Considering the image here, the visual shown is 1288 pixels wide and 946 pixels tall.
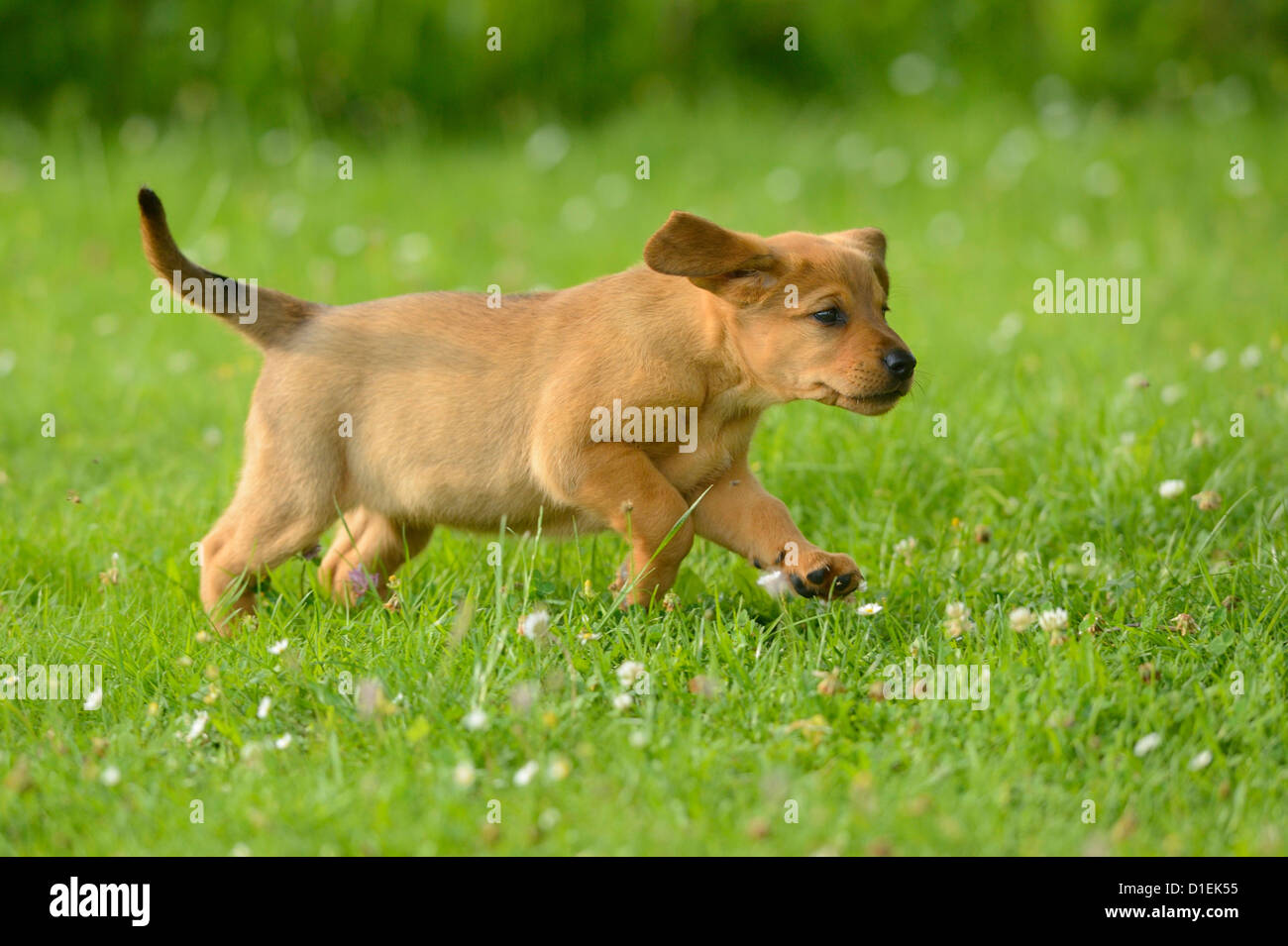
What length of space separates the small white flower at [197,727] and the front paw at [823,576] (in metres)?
1.40

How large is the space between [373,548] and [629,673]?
1.35m

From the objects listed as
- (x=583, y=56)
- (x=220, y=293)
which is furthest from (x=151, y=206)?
(x=583, y=56)

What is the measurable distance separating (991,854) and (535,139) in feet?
25.3

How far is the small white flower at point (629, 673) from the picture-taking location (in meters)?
3.15

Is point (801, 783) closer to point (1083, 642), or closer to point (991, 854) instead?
point (991, 854)

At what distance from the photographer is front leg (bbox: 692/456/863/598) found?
357 centimetres

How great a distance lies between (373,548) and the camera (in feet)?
13.9

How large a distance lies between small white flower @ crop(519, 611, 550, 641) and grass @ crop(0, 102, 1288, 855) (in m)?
0.04

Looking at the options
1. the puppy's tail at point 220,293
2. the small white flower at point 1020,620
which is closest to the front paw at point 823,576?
the small white flower at point 1020,620

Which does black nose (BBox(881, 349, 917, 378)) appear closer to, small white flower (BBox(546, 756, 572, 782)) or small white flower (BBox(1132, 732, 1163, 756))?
small white flower (BBox(1132, 732, 1163, 756))

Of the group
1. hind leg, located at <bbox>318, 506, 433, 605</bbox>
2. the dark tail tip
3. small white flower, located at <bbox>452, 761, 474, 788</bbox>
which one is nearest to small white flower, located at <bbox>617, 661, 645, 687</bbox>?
small white flower, located at <bbox>452, 761, 474, 788</bbox>

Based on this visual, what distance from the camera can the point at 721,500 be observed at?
3787 mm

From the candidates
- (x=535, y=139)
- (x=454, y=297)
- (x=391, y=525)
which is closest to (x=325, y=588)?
(x=391, y=525)

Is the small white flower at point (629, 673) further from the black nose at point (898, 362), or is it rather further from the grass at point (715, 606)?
the black nose at point (898, 362)
